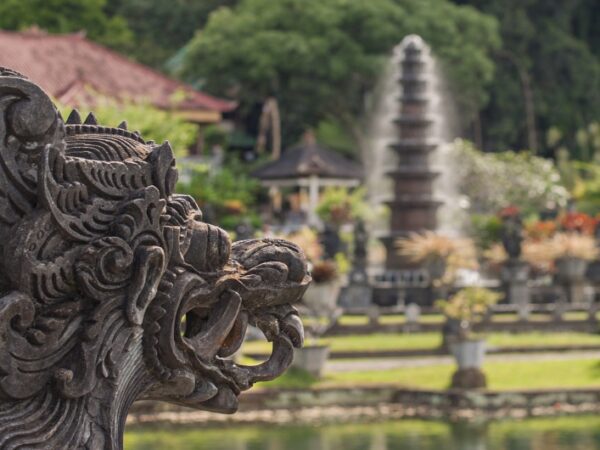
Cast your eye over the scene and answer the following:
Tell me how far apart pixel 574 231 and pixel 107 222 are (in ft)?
116

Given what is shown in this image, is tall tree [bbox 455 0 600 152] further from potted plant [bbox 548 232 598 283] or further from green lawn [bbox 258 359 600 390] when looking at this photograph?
green lawn [bbox 258 359 600 390]

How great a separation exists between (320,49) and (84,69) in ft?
46.8

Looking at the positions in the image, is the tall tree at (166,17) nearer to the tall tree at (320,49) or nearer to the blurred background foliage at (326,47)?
the blurred background foliage at (326,47)

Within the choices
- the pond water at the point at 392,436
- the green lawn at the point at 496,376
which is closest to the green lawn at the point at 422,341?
the green lawn at the point at 496,376

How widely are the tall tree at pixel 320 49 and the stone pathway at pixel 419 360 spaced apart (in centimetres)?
3715

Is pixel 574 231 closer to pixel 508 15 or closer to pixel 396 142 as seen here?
A: pixel 396 142

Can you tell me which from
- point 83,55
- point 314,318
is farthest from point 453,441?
point 83,55

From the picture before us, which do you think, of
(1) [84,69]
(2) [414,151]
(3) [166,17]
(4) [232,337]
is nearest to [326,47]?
(3) [166,17]

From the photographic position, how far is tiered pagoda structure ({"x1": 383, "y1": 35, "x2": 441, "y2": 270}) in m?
41.4

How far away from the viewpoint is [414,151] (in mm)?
41625

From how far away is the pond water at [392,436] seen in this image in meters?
16.8

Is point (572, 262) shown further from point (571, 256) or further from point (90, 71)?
point (90, 71)

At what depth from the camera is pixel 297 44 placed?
206ft

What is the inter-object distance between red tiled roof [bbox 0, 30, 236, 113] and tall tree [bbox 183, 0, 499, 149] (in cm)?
1006
